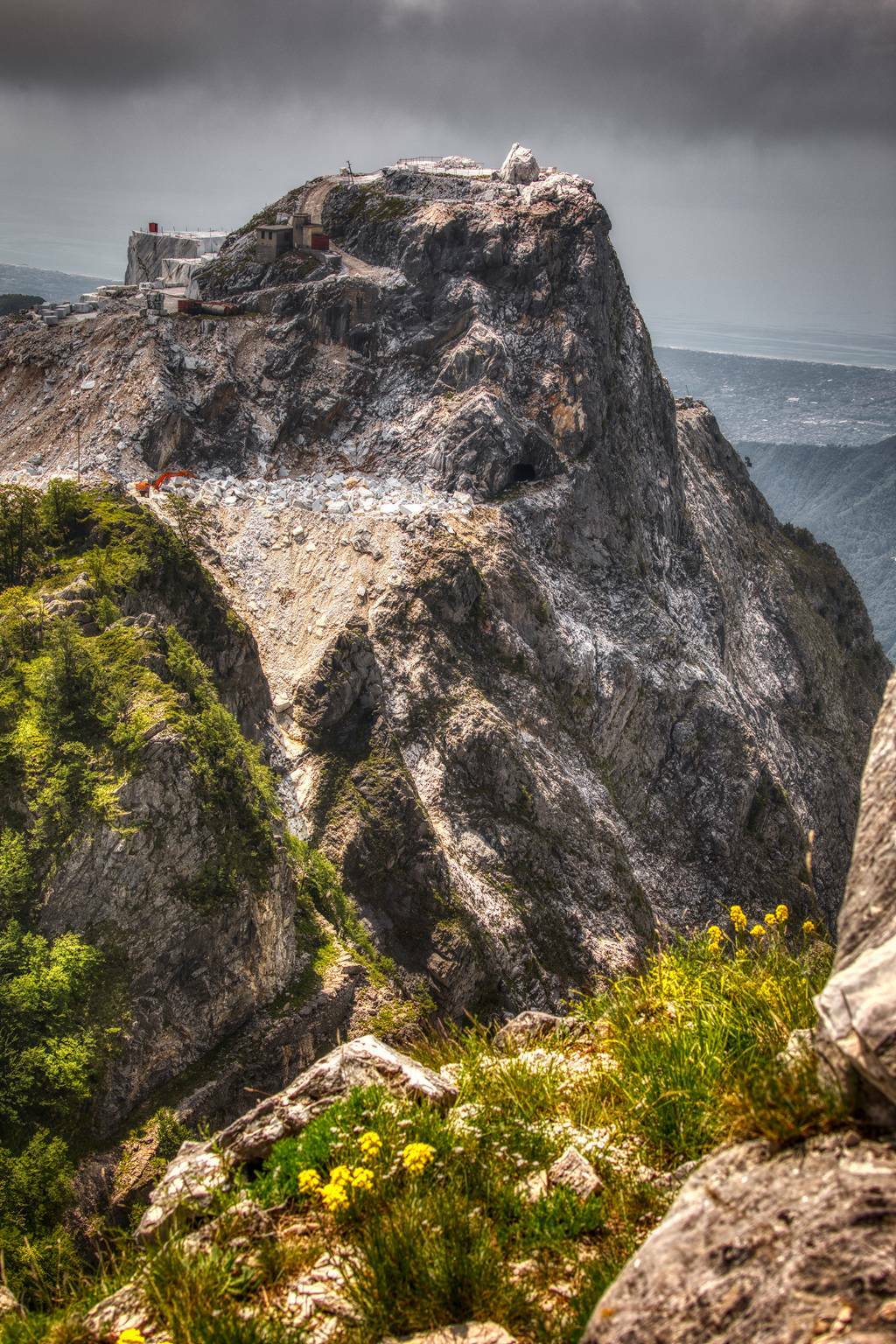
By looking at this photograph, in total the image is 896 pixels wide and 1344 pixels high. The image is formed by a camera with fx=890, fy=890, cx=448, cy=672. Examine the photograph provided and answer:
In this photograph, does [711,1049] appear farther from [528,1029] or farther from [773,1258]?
[528,1029]

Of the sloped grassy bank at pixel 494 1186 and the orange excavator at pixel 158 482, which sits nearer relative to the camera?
the sloped grassy bank at pixel 494 1186

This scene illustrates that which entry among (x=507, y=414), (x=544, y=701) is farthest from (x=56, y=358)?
(x=544, y=701)

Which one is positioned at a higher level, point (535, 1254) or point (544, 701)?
point (535, 1254)

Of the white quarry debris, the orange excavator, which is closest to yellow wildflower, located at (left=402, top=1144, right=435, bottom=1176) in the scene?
the white quarry debris

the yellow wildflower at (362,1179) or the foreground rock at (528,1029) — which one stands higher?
the yellow wildflower at (362,1179)

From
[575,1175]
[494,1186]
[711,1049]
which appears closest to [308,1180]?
A: [494,1186]

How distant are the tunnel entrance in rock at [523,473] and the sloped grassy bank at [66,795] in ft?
111

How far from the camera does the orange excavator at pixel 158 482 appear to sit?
177ft

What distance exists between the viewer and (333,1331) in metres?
5.97

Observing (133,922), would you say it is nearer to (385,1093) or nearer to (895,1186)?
(385,1093)

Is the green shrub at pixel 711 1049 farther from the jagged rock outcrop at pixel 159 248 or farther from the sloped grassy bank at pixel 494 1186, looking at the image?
the jagged rock outcrop at pixel 159 248

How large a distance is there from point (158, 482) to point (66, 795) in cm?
3315

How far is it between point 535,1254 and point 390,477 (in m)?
57.5

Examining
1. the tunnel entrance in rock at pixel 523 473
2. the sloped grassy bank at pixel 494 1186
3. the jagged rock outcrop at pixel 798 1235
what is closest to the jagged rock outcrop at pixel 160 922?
the sloped grassy bank at pixel 494 1186
